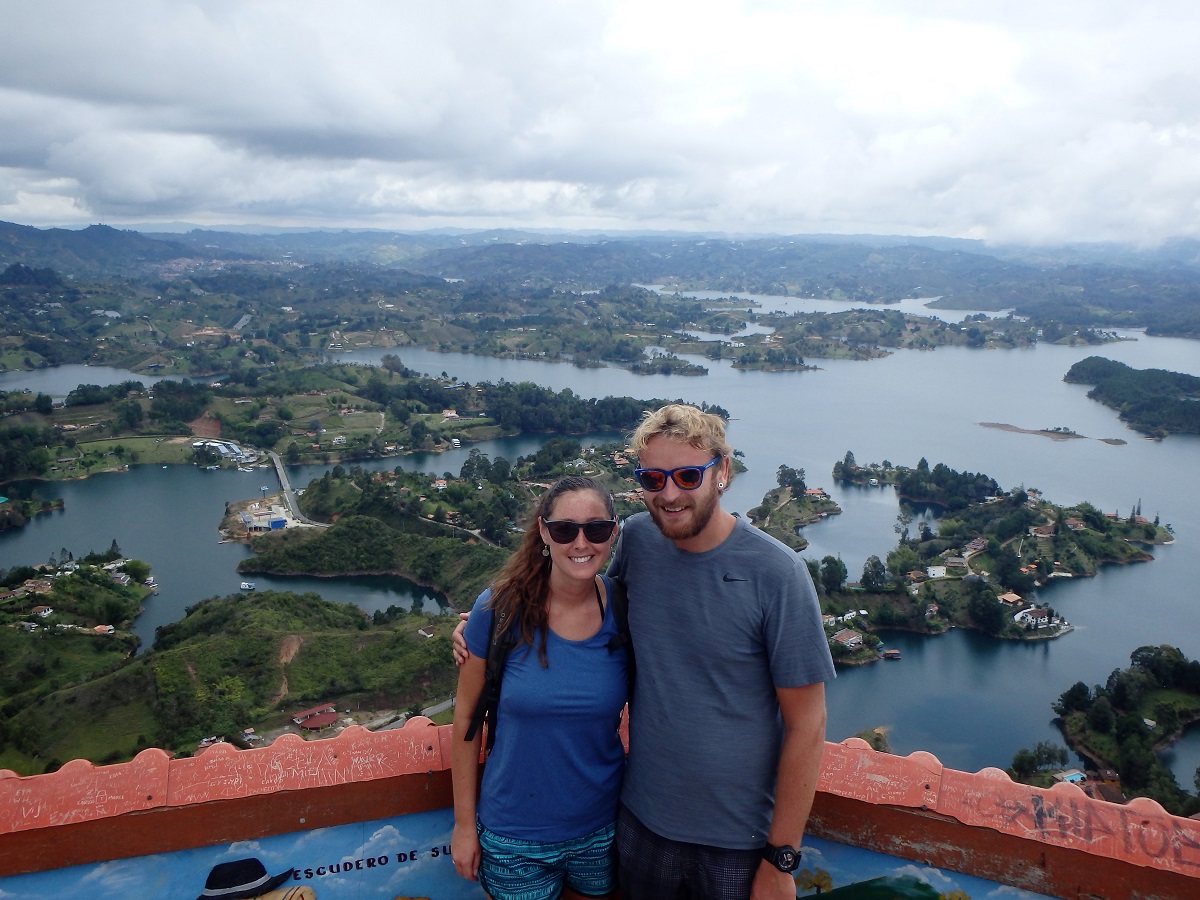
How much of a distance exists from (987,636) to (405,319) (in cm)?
5125

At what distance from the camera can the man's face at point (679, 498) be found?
124 centimetres

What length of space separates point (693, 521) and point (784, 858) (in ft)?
1.61

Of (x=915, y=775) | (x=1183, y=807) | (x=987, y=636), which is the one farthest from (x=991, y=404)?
(x=915, y=775)

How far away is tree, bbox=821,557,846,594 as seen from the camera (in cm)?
1841

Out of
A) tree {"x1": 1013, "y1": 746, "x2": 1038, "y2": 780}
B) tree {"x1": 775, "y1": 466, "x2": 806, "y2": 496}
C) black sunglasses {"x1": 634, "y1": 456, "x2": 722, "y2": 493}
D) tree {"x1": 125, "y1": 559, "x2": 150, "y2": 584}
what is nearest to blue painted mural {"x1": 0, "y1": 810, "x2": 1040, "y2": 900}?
black sunglasses {"x1": 634, "y1": 456, "x2": 722, "y2": 493}

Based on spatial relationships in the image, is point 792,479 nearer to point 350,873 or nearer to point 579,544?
point 350,873

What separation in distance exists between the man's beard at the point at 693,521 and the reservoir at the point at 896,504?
14.2 meters

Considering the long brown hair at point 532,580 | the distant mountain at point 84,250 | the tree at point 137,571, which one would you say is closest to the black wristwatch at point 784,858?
the long brown hair at point 532,580

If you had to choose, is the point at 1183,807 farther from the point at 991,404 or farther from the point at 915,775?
the point at 991,404

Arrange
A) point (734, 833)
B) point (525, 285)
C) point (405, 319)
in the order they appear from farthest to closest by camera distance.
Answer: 1. point (525, 285)
2. point (405, 319)
3. point (734, 833)

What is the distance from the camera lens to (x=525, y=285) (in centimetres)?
9594

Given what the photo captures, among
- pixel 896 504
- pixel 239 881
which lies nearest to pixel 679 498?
pixel 239 881

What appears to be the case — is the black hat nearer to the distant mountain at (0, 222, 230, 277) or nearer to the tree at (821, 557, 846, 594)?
the tree at (821, 557, 846, 594)

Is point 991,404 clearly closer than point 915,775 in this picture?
No
